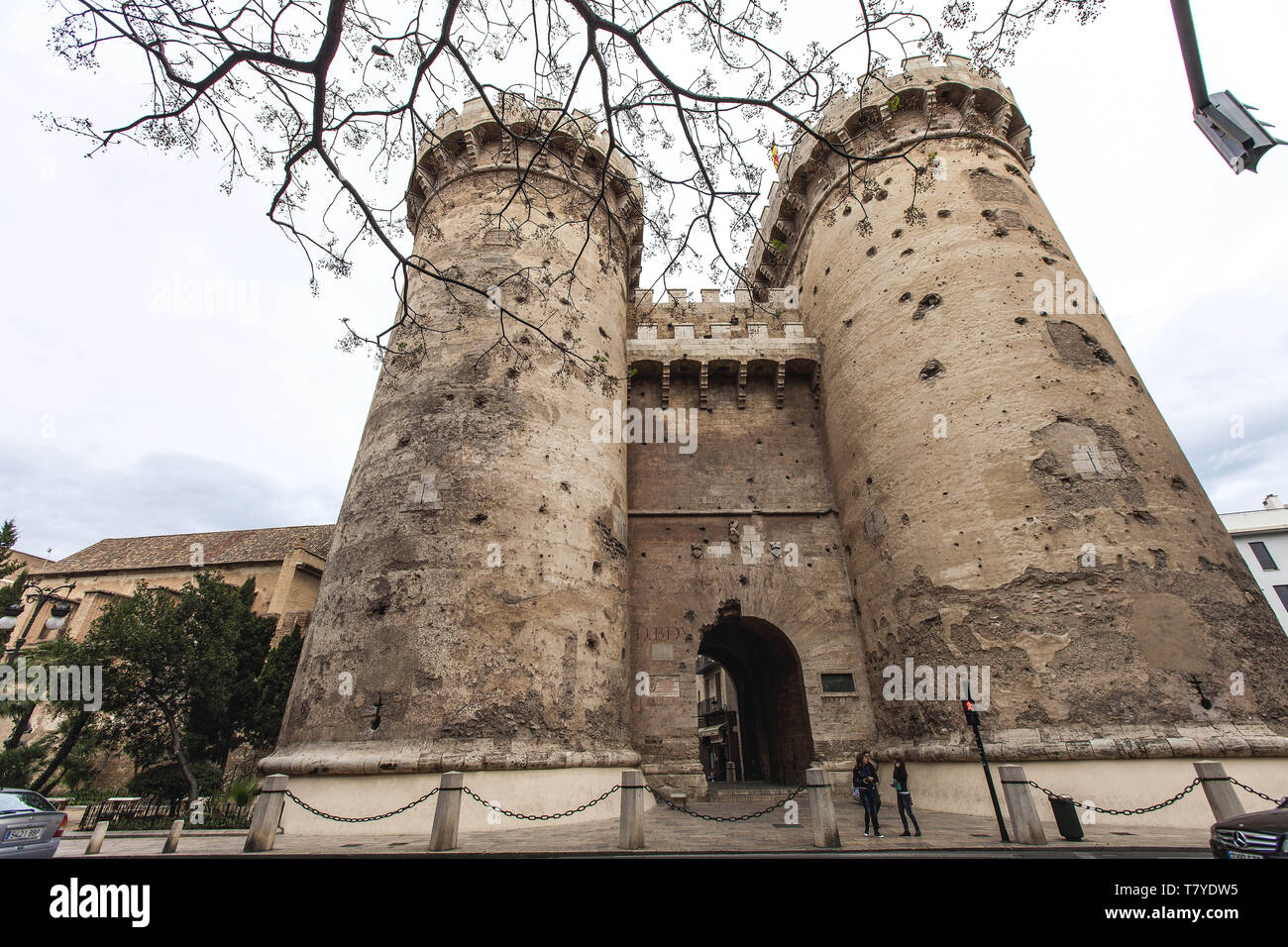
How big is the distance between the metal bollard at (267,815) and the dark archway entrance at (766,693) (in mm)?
8284

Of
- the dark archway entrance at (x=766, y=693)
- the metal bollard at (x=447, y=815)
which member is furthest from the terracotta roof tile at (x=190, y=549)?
the metal bollard at (x=447, y=815)

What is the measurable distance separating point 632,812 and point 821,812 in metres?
2.11

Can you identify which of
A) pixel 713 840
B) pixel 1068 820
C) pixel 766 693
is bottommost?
pixel 713 840

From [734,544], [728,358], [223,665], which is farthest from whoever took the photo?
[223,665]

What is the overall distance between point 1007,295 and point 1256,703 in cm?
784

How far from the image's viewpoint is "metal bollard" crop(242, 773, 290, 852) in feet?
23.2

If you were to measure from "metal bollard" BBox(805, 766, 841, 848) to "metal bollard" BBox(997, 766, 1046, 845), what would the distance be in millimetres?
1874

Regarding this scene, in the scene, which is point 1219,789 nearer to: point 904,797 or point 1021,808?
point 1021,808

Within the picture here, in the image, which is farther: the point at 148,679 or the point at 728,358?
the point at 148,679

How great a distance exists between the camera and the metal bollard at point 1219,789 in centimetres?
615

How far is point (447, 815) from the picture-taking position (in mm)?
6797

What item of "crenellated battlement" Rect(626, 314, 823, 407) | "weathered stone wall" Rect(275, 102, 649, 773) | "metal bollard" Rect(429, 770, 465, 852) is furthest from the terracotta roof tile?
"metal bollard" Rect(429, 770, 465, 852)

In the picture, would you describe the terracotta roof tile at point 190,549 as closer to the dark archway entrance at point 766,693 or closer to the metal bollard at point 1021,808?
the dark archway entrance at point 766,693

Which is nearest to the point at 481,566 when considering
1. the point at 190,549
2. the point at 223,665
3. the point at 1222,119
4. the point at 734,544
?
the point at 734,544
